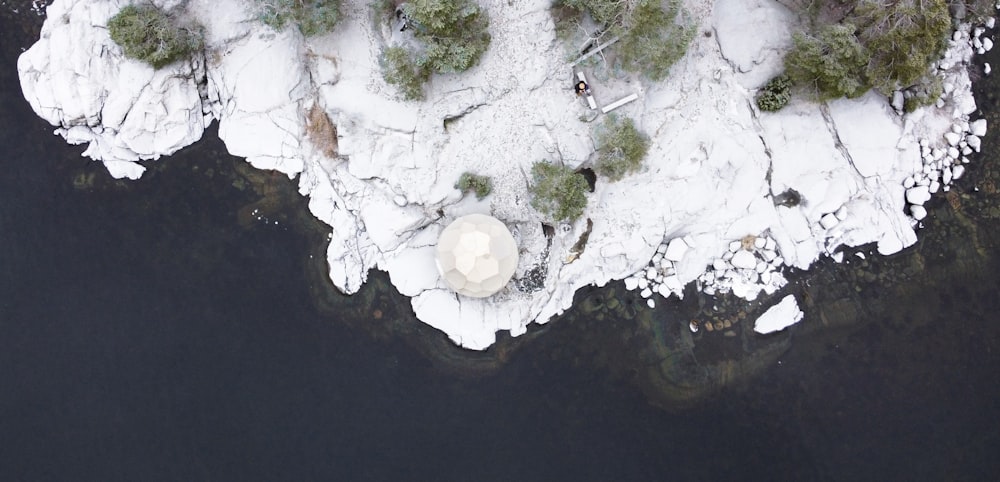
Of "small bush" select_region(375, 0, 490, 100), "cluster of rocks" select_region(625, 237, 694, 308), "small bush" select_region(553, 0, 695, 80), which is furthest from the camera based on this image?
"cluster of rocks" select_region(625, 237, 694, 308)

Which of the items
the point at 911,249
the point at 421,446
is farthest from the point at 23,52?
the point at 911,249

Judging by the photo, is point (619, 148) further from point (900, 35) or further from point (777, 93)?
point (900, 35)

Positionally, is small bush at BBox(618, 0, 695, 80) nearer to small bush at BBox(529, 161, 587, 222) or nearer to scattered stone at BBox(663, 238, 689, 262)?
small bush at BBox(529, 161, 587, 222)

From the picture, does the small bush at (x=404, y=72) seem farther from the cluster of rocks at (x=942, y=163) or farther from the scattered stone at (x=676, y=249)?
the cluster of rocks at (x=942, y=163)

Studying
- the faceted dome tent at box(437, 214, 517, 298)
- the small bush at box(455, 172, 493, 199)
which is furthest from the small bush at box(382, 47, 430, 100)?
the faceted dome tent at box(437, 214, 517, 298)

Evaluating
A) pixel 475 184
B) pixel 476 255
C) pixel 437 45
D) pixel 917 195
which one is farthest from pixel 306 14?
pixel 917 195

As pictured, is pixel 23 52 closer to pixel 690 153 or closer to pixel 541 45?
pixel 541 45

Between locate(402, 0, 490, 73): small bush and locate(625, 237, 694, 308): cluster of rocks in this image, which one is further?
locate(625, 237, 694, 308): cluster of rocks
